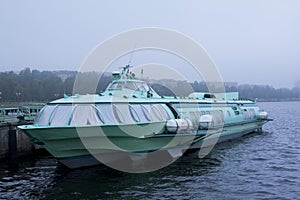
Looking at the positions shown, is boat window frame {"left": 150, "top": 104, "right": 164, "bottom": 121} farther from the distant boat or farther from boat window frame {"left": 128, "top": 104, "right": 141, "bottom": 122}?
boat window frame {"left": 128, "top": 104, "right": 141, "bottom": 122}

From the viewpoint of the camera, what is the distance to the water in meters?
13.7

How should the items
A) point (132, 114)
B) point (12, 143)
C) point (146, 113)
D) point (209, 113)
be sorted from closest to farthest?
point (132, 114) < point (146, 113) < point (12, 143) < point (209, 113)

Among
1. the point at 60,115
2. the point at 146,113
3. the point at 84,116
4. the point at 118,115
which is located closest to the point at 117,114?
the point at 118,115

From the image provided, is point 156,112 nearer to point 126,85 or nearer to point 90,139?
point 126,85

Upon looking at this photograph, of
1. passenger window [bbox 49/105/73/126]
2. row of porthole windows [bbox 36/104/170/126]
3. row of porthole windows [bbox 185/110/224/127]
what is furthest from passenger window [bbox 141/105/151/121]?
row of porthole windows [bbox 185/110/224/127]

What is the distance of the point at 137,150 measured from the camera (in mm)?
17172

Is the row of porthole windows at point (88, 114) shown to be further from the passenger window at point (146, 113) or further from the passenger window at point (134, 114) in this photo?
the passenger window at point (146, 113)

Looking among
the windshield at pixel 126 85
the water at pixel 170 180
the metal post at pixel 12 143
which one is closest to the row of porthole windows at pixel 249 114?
the water at pixel 170 180

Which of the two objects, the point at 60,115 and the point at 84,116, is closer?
the point at 84,116

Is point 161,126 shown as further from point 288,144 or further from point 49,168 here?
point 288,144

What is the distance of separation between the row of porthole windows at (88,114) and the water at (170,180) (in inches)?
107

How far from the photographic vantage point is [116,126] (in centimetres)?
1557

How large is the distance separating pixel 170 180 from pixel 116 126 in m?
3.67

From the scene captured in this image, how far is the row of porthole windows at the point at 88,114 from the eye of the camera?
50.9 ft
